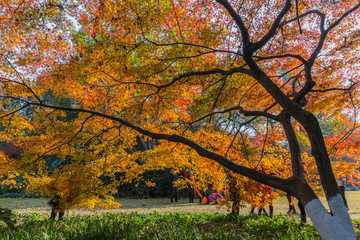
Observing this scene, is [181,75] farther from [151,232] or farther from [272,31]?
[151,232]

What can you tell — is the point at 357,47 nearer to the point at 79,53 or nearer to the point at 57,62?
the point at 79,53

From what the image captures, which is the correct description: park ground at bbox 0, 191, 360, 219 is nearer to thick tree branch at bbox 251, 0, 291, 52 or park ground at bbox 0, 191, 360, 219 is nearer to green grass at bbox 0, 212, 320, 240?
green grass at bbox 0, 212, 320, 240

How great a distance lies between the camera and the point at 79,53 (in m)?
5.07

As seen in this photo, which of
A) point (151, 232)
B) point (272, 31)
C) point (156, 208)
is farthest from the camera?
point (156, 208)

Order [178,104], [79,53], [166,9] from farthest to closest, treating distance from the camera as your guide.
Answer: [178,104] < [79,53] < [166,9]

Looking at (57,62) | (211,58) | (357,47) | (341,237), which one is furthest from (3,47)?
(357,47)

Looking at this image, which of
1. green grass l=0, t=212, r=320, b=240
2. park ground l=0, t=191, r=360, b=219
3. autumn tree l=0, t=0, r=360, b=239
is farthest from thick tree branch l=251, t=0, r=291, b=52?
park ground l=0, t=191, r=360, b=219

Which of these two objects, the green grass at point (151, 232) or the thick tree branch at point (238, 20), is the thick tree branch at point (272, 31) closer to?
the thick tree branch at point (238, 20)

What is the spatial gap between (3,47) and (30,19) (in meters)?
1.42

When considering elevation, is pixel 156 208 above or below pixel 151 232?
below

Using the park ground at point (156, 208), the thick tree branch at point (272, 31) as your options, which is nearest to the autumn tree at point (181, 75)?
the thick tree branch at point (272, 31)

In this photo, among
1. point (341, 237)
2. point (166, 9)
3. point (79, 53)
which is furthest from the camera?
point (79, 53)

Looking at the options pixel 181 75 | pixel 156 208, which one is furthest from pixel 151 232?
pixel 156 208

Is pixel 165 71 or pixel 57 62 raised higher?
pixel 57 62
